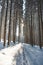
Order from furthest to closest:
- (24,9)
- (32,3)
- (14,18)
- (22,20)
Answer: (22,20)
(24,9)
(14,18)
(32,3)

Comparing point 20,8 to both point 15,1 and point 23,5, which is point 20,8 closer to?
point 23,5

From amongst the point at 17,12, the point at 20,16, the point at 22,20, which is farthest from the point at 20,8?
the point at 22,20

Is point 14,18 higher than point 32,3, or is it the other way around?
point 32,3

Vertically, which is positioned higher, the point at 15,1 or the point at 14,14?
the point at 15,1

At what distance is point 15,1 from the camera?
35.2 meters

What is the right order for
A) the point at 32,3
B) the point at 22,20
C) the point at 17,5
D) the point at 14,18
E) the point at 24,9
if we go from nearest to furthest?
1. the point at 32,3
2. the point at 17,5
3. the point at 14,18
4. the point at 24,9
5. the point at 22,20

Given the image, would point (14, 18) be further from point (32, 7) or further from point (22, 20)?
point (22, 20)

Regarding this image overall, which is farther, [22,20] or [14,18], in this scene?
[22,20]

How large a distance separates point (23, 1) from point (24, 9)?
2.32 metres

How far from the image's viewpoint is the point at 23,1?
41219mm

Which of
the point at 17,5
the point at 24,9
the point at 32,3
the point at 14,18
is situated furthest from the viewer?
the point at 24,9

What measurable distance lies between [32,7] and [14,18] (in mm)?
6406

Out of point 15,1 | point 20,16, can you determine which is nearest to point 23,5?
point 20,16

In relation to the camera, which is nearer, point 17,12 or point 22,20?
point 17,12
